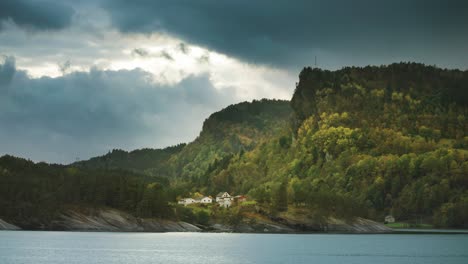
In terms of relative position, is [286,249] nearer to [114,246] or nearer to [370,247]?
[370,247]

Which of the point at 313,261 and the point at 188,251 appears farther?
the point at 188,251

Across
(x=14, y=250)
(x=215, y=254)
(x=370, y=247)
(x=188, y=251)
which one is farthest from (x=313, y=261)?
(x=14, y=250)

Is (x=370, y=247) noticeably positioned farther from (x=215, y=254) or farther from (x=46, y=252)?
(x=46, y=252)

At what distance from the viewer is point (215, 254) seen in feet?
472

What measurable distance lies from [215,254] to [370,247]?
43915 mm

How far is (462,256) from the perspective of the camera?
140 meters

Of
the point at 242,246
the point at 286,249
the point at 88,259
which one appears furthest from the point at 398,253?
the point at 88,259

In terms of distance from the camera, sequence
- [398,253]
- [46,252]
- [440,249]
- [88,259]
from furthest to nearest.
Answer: [440,249] → [398,253] → [46,252] → [88,259]

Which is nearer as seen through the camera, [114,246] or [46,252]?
[46,252]

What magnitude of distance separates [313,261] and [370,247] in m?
45.2

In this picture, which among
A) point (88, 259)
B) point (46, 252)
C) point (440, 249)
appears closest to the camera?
point (88, 259)

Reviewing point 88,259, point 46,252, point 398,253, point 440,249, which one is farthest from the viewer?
point 440,249

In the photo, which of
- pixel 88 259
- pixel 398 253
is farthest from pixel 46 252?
pixel 398 253

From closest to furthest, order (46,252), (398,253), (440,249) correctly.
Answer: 1. (46,252)
2. (398,253)
3. (440,249)
